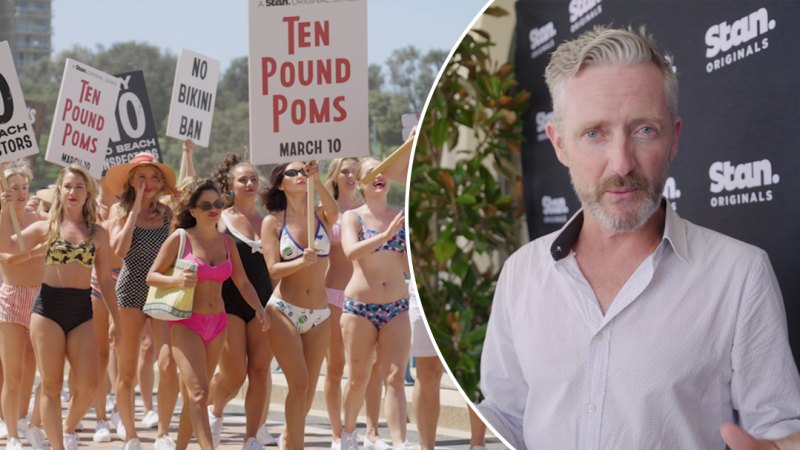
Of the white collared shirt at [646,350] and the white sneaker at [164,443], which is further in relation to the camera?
the white sneaker at [164,443]

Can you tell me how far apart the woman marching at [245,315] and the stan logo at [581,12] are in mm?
4911

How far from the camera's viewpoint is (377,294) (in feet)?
19.3

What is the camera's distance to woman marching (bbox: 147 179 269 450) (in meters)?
5.74

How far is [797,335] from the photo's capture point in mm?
1261

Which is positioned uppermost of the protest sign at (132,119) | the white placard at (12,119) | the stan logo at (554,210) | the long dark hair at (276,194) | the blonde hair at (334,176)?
the protest sign at (132,119)

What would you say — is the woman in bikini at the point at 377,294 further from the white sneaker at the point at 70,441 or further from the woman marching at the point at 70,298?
the white sneaker at the point at 70,441

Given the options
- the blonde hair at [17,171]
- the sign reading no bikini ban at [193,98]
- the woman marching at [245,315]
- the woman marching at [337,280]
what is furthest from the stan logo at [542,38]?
the sign reading no bikini ban at [193,98]

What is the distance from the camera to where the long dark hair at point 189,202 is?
19.5ft

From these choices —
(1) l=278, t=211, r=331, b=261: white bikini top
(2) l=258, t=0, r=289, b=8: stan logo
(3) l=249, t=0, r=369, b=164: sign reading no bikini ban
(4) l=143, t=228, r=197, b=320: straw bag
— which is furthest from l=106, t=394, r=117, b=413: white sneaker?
(2) l=258, t=0, r=289, b=8: stan logo

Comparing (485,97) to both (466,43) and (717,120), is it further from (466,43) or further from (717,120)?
(717,120)

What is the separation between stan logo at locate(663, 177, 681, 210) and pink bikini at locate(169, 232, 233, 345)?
184 inches

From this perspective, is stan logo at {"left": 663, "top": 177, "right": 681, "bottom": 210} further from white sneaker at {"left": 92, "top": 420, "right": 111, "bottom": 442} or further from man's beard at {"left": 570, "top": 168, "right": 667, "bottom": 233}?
→ white sneaker at {"left": 92, "top": 420, "right": 111, "bottom": 442}

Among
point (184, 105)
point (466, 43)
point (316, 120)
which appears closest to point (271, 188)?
point (316, 120)

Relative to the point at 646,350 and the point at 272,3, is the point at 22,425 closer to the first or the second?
the point at 272,3
